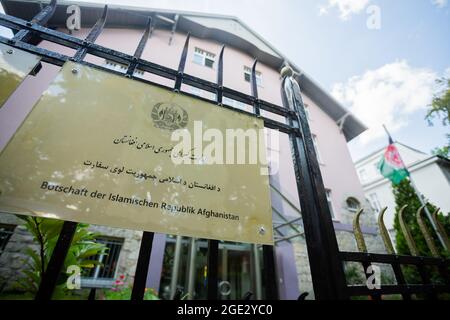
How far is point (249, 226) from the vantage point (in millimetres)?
1285

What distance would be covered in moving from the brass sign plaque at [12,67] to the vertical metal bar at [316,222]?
189 cm

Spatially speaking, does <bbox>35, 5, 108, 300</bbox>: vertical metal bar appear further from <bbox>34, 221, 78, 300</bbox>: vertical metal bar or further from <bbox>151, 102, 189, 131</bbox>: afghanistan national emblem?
<bbox>151, 102, 189, 131</bbox>: afghanistan national emblem

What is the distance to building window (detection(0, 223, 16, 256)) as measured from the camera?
4.42 metres

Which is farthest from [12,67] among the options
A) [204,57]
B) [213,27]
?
[213,27]

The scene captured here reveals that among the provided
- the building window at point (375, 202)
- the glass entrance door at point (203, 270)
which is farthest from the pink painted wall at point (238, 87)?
the building window at point (375, 202)

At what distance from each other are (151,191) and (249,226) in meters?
0.64

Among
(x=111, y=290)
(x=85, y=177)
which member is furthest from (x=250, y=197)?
(x=111, y=290)

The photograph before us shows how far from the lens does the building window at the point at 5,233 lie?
4.42 meters

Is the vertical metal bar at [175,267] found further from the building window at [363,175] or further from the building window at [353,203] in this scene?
the building window at [363,175]

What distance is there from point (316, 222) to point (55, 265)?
148 centimetres

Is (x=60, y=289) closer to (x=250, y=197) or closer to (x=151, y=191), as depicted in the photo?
(x=151, y=191)

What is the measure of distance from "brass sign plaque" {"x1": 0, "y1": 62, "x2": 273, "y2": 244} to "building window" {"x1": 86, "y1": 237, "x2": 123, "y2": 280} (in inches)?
180

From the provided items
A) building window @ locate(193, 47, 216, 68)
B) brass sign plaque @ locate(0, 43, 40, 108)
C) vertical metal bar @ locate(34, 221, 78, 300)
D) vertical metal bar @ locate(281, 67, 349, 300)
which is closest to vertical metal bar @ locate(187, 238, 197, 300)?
vertical metal bar @ locate(281, 67, 349, 300)

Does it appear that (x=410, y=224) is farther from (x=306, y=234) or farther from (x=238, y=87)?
(x=306, y=234)
